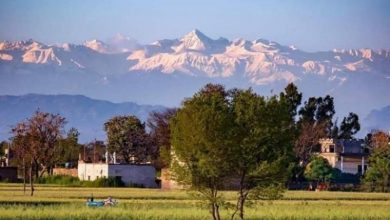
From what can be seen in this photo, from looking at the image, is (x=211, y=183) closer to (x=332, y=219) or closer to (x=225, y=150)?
(x=225, y=150)

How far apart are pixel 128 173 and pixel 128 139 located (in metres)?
45.5

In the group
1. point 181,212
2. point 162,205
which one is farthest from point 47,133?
point 181,212

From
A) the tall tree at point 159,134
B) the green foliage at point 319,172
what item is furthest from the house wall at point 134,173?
the green foliage at point 319,172

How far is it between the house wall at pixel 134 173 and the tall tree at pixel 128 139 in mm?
40294

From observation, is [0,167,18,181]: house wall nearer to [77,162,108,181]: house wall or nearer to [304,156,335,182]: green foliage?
[77,162,108,181]: house wall

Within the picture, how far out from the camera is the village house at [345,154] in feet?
494

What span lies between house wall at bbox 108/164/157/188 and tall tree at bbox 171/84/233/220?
63645mm

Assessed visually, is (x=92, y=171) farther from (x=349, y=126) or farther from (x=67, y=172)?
(x=349, y=126)

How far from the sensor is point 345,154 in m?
154

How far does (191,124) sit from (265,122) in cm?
362

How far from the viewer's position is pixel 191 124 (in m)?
51.9

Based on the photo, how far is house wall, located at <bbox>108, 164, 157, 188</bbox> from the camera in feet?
382

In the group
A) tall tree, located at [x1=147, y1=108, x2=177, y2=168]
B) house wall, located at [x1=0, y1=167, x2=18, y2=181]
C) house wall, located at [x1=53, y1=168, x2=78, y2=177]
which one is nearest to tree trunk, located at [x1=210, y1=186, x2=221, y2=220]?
tall tree, located at [x1=147, y1=108, x2=177, y2=168]

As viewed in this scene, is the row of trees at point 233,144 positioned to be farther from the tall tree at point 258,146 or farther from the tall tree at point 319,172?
the tall tree at point 319,172
